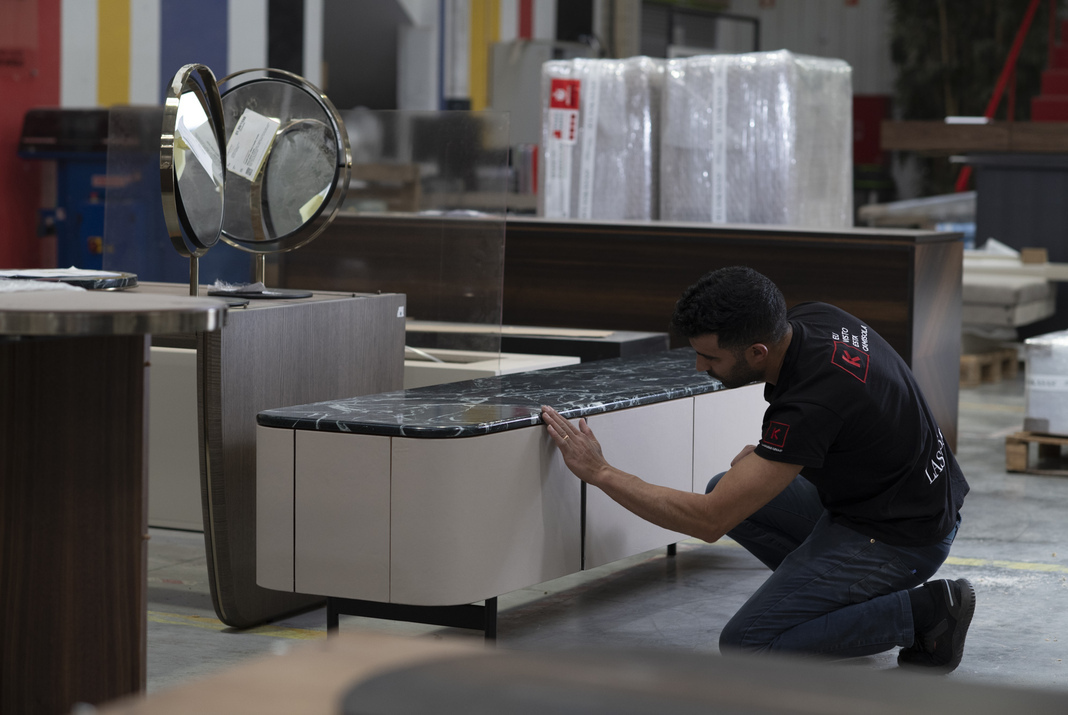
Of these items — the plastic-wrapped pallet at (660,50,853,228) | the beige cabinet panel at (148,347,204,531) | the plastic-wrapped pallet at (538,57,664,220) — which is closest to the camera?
the beige cabinet panel at (148,347,204,531)

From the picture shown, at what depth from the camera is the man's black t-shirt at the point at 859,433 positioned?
308 cm

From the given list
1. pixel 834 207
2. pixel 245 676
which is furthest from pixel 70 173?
pixel 245 676

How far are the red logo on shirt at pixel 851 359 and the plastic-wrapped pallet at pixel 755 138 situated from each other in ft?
11.0

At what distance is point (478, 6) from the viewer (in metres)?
14.0

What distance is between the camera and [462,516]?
3.11 m

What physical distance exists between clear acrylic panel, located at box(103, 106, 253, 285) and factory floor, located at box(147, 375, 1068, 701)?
1271mm

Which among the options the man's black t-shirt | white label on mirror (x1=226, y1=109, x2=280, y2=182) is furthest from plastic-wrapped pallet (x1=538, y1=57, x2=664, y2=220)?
the man's black t-shirt

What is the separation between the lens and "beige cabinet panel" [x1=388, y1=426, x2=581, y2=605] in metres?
3.10

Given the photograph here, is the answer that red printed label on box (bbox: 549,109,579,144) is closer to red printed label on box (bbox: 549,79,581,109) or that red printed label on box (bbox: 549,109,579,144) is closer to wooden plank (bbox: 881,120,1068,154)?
red printed label on box (bbox: 549,79,581,109)

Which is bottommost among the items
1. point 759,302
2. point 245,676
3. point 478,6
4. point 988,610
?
point 988,610

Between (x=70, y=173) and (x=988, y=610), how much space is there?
6.38 m

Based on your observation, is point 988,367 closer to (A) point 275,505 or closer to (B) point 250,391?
(B) point 250,391

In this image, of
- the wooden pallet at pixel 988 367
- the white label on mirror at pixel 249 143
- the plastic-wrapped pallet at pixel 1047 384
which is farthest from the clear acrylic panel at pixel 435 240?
the wooden pallet at pixel 988 367

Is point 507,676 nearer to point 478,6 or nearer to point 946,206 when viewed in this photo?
point 946,206
